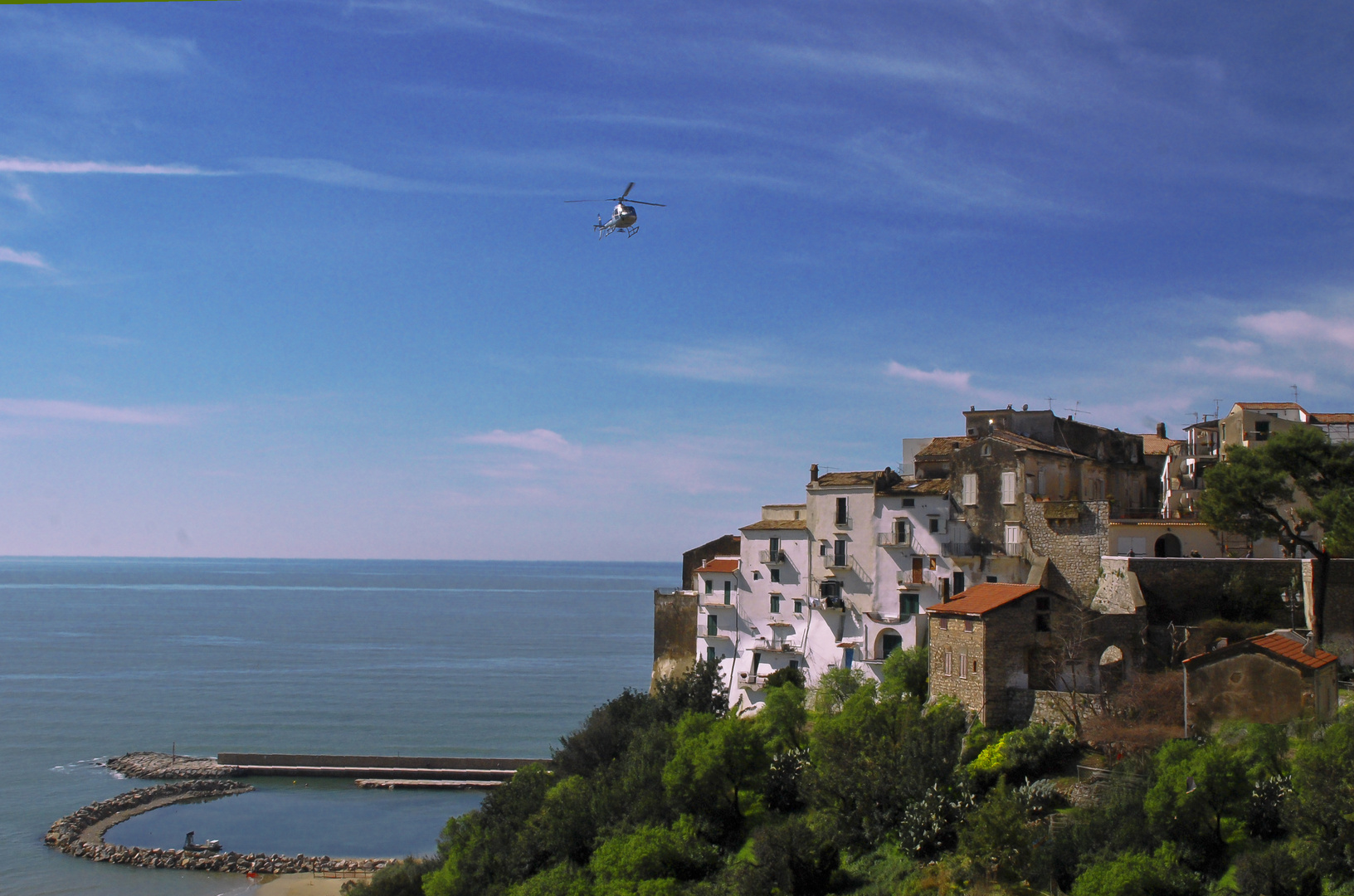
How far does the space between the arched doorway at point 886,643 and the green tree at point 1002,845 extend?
54.8 feet

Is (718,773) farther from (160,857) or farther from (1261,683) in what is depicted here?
(160,857)

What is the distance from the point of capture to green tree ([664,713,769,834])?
31.2m

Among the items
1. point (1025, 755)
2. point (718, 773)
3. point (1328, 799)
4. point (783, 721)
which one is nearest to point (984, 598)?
point (1025, 755)

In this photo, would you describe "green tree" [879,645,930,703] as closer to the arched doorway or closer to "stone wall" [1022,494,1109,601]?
the arched doorway

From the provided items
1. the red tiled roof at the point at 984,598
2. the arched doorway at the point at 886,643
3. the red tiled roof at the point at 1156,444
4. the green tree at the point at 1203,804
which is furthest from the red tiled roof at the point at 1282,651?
the red tiled roof at the point at 1156,444

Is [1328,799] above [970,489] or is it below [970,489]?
below

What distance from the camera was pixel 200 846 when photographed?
4631 centimetres

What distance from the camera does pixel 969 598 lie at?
32.9 meters

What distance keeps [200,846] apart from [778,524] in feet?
92.3

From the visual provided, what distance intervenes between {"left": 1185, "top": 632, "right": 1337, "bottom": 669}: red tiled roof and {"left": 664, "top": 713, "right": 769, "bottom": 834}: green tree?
1214 cm

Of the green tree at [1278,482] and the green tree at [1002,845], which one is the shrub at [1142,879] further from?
the green tree at [1278,482]

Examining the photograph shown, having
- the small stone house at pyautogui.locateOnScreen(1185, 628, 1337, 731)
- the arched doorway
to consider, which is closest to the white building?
the arched doorway

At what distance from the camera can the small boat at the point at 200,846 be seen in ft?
150

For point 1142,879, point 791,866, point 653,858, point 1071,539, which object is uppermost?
point 1071,539
